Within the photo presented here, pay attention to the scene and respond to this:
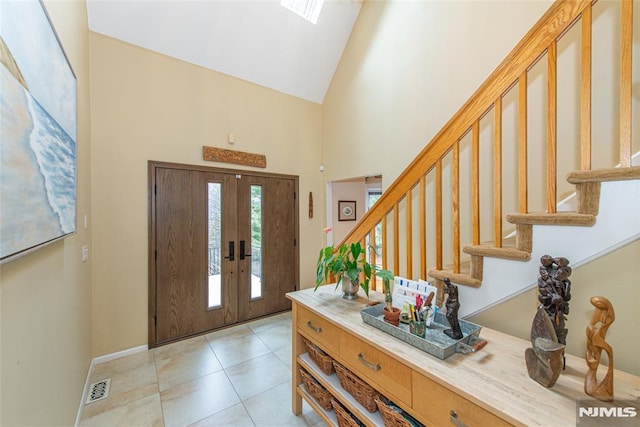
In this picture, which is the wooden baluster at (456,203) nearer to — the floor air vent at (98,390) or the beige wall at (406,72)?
the beige wall at (406,72)

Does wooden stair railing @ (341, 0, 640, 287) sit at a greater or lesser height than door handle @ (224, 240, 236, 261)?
greater

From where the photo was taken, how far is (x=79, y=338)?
2.06 meters

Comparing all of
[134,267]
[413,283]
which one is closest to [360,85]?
[413,283]

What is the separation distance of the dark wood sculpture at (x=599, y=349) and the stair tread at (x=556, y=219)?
1.32ft

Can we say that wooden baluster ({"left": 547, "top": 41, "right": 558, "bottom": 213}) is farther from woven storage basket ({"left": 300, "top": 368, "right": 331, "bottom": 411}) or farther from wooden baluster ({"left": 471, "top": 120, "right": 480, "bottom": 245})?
woven storage basket ({"left": 300, "top": 368, "right": 331, "bottom": 411})

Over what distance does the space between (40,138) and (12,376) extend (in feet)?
3.10

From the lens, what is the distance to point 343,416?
59.5 inches

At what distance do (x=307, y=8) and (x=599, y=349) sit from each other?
4.31m

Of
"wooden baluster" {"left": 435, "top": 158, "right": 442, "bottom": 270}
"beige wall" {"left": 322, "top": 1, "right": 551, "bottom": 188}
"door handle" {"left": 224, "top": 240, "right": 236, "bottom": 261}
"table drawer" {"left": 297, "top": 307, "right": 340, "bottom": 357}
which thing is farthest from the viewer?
"door handle" {"left": 224, "top": 240, "right": 236, "bottom": 261}

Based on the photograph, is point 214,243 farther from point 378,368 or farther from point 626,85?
point 626,85

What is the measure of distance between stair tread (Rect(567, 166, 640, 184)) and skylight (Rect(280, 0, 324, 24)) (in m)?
3.66

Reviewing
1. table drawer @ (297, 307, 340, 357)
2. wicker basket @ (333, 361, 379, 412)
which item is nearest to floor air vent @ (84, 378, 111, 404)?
table drawer @ (297, 307, 340, 357)

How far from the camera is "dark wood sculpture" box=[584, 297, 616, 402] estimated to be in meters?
0.83

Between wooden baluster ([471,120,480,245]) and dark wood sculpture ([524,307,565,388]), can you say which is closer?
dark wood sculpture ([524,307,565,388])
